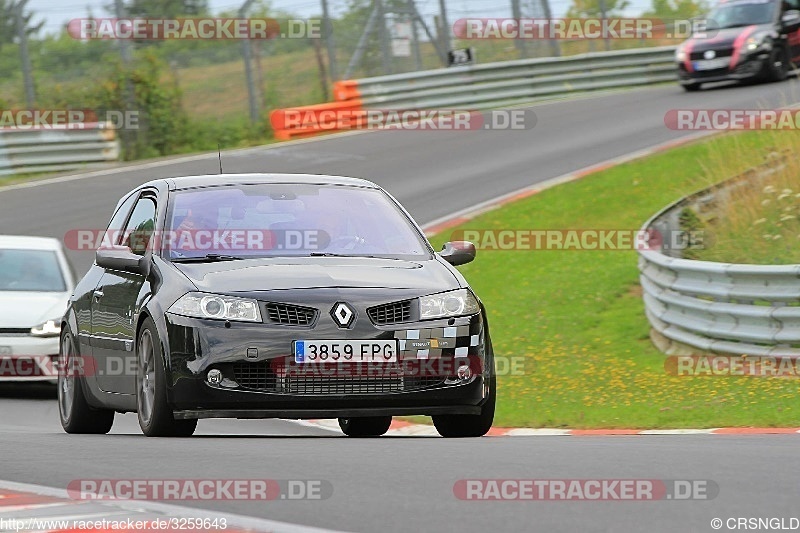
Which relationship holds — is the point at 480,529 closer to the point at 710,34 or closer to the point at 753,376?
the point at 753,376

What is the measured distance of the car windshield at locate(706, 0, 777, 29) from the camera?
1190 inches

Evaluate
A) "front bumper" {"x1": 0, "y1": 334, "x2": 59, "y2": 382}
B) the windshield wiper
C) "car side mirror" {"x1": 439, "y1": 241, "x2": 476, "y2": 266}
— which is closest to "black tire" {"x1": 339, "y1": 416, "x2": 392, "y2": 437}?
"car side mirror" {"x1": 439, "y1": 241, "x2": 476, "y2": 266}

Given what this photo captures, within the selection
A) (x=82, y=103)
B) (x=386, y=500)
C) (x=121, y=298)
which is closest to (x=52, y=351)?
(x=121, y=298)

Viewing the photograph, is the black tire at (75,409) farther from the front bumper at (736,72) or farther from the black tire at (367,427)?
the front bumper at (736,72)

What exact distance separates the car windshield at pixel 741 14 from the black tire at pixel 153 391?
75.1 ft

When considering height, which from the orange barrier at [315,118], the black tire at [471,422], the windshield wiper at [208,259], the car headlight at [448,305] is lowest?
the orange barrier at [315,118]

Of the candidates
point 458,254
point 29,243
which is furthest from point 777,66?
point 458,254

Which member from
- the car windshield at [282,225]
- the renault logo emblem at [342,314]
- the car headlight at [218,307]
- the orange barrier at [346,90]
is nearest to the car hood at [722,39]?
the orange barrier at [346,90]

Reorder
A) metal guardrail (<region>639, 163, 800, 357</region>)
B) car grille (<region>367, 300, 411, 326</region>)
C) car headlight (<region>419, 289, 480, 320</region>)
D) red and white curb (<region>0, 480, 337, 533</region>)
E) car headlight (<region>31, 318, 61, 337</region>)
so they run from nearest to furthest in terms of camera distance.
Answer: red and white curb (<region>0, 480, 337, 533</region>)
car grille (<region>367, 300, 411, 326</region>)
car headlight (<region>419, 289, 480, 320</region>)
metal guardrail (<region>639, 163, 800, 357</region>)
car headlight (<region>31, 318, 61, 337</region>)

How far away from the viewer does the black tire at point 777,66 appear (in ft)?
97.6

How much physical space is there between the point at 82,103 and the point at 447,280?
2135cm

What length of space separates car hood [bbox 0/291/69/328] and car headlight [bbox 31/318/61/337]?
4 centimetres

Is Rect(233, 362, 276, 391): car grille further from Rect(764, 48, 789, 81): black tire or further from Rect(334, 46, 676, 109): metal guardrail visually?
Rect(764, 48, 789, 81): black tire

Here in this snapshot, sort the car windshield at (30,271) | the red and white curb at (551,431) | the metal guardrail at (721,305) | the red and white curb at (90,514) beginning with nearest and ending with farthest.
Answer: the red and white curb at (90,514) → the red and white curb at (551,431) → the metal guardrail at (721,305) → the car windshield at (30,271)
